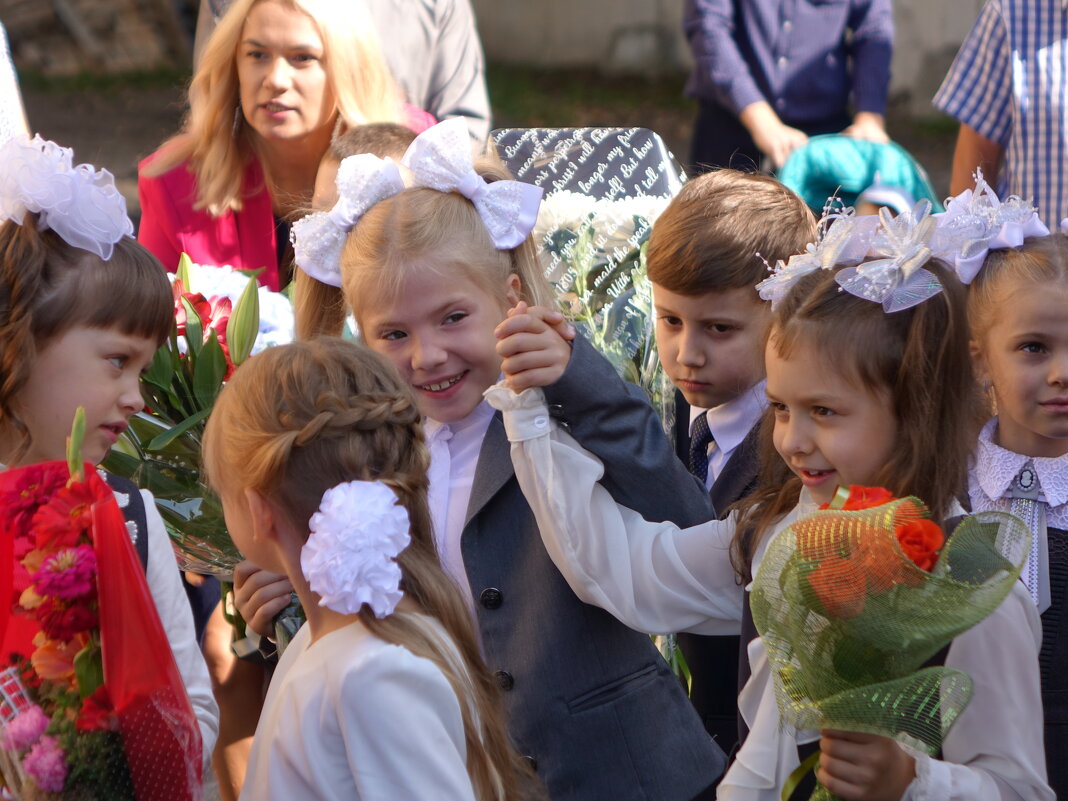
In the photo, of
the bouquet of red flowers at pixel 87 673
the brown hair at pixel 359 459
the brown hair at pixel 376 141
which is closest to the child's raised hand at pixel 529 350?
the brown hair at pixel 359 459

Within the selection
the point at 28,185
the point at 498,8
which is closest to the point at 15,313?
the point at 28,185

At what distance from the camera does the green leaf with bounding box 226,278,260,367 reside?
253cm

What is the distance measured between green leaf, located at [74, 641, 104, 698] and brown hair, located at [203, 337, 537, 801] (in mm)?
309

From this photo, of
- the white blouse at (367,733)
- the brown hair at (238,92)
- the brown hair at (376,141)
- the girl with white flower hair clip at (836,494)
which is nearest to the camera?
the white blouse at (367,733)

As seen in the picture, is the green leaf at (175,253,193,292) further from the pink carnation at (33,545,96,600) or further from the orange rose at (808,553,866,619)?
the orange rose at (808,553,866,619)

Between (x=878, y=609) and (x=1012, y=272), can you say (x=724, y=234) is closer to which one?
(x=1012, y=272)

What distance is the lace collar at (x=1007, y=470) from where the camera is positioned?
7.66 ft

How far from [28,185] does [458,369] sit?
0.79m

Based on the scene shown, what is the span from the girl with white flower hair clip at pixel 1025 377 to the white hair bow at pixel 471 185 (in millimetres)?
767

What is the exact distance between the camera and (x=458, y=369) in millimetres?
2373

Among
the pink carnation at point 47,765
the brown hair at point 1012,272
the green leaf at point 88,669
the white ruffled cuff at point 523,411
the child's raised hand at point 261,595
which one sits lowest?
the child's raised hand at point 261,595

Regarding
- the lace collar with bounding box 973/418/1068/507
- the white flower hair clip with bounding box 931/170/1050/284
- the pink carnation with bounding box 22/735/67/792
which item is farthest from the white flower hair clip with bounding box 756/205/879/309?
the pink carnation with bounding box 22/735/67/792

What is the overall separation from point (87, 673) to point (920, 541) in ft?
3.45

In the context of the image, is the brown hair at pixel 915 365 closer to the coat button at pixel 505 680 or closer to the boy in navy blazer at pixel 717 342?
the boy in navy blazer at pixel 717 342
